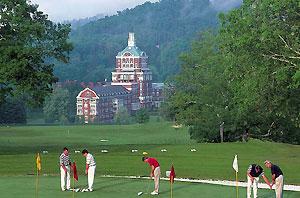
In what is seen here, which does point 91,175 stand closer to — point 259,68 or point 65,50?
point 259,68

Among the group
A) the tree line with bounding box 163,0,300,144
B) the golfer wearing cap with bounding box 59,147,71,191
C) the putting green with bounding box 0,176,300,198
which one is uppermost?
the tree line with bounding box 163,0,300,144

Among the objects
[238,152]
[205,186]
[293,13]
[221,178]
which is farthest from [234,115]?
[205,186]

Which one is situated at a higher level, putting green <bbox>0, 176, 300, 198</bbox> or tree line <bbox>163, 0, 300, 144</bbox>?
tree line <bbox>163, 0, 300, 144</bbox>

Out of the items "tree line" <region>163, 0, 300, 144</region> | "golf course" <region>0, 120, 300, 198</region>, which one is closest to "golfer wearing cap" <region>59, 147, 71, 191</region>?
"golf course" <region>0, 120, 300, 198</region>

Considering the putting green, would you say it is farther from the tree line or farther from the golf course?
the tree line

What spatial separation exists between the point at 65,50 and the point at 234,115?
23.6 m

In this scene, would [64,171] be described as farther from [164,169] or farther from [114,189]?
[164,169]

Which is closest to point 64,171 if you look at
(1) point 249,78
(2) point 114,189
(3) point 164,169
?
(2) point 114,189

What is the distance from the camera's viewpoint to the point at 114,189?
2945 centimetres

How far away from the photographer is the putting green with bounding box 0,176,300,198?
27531mm

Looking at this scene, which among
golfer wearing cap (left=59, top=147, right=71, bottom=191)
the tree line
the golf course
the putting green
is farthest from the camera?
the tree line

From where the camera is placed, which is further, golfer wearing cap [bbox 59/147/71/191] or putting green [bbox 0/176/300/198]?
golfer wearing cap [bbox 59/147/71/191]

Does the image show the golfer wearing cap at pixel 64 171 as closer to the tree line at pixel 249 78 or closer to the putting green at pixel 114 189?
the putting green at pixel 114 189

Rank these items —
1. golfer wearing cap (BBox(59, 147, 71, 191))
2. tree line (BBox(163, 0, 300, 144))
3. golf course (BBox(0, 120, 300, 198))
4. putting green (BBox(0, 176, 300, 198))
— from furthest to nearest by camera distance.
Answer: tree line (BBox(163, 0, 300, 144)) → golf course (BBox(0, 120, 300, 198)) → golfer wearing cap (BBox(59, 147, 71, 191)) → putting green (BBox(0, 176, 300, 198))
